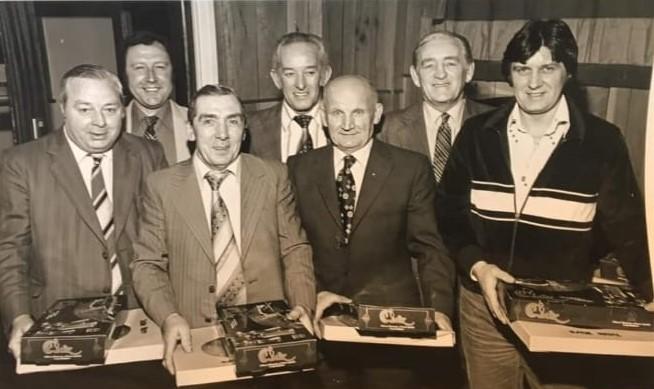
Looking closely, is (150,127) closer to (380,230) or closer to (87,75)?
(87,75)

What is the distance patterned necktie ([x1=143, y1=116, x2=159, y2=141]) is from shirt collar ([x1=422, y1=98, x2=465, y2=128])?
1.65ft

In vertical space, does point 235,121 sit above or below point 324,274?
above

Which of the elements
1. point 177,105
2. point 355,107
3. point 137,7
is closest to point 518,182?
point 355,107

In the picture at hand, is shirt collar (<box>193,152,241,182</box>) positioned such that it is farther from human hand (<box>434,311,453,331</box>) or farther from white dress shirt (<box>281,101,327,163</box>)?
human hand (<box>434,311,453,331</box>)

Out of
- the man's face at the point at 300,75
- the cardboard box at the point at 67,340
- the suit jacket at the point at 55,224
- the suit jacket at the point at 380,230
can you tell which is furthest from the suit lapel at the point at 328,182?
the cardboard box at the point at 67,340

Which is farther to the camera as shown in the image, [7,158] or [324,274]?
[324,274]

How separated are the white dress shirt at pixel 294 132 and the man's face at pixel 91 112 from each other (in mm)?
300

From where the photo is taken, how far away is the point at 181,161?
1.03 meters

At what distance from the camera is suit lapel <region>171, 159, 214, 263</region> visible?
98 cm

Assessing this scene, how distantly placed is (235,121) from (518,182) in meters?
0.51

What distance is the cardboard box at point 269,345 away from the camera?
0.81 metres

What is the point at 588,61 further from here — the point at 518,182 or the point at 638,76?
the point at 518,182

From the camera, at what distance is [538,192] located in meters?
0.98

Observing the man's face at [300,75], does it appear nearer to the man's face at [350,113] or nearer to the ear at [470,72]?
the man's face at [350,113]
